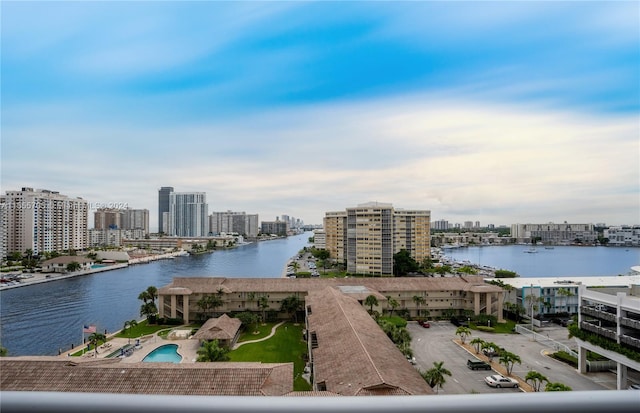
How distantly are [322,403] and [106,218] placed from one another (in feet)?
229

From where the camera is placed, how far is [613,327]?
8.48 metres

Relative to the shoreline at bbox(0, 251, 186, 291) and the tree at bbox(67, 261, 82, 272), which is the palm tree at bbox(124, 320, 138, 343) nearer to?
the shoreline at bbox(0, 251, 186, 291)

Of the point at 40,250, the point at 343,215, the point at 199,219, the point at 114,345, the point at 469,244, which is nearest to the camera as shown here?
the point at 114,345

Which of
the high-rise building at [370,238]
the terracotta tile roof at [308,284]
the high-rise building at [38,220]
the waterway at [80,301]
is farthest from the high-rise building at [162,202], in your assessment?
the terracotta tile roof at [308,284]

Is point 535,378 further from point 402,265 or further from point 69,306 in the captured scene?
point 69,306

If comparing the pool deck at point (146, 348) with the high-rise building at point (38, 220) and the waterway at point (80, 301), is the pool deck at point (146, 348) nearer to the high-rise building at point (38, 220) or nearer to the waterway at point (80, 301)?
the waterway at point (80, 301)

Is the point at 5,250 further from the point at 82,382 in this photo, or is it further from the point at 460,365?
the point at 460,365

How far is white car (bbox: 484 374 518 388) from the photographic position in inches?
328

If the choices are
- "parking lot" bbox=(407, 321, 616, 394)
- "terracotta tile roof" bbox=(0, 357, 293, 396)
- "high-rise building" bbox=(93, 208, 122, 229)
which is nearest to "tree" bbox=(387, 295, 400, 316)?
"parking lot" bbox=(407, 321, 616, 394)

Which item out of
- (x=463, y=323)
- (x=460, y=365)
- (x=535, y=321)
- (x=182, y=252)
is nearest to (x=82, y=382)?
(x=460, y=365)

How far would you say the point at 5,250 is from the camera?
33594 mm

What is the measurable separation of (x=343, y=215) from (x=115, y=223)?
4582 cm

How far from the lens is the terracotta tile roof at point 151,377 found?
20.6 ft

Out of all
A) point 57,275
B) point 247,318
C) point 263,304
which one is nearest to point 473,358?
point 247,318
